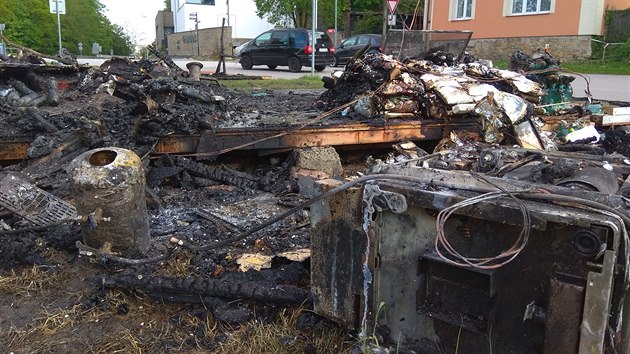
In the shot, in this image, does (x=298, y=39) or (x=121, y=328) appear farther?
(x=298, y=39)

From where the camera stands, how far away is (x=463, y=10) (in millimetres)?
26719

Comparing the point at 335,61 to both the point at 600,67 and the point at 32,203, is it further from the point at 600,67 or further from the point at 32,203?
the point at 32,203

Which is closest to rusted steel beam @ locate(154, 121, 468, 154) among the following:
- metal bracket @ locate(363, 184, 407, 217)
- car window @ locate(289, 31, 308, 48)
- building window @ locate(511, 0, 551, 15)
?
metal bracket @ locate(363, 184, 407, 217)

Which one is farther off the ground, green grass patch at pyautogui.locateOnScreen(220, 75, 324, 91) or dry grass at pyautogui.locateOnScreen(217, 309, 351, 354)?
green grass patch at pyautogui.locateOnScreen(220, 75, 324, 91)

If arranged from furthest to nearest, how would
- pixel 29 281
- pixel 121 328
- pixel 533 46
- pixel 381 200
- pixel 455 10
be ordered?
pixel 455 10 → pixel 533 46 → pixel 29 281 → pixel 121 328 → pixel 381 200

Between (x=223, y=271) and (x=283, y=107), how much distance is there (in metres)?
4.95

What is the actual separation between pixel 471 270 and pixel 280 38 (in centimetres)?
2075

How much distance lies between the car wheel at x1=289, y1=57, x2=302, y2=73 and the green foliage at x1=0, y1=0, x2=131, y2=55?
26.9 meters

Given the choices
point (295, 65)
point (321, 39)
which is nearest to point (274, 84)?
point (295, 65)

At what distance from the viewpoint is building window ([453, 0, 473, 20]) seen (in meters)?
26.4

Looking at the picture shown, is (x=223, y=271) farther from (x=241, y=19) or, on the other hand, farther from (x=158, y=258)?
(x=241, y=19)

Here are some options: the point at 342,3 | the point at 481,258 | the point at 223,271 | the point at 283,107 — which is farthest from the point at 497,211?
the point at 342,3

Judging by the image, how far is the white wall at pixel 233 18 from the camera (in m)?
48.1

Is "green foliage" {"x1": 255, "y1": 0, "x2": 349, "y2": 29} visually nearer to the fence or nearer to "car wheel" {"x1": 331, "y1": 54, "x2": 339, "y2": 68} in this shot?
"car wheel" {"x1": 331, "y1": 54, "x2": 339, "y2": 68}
